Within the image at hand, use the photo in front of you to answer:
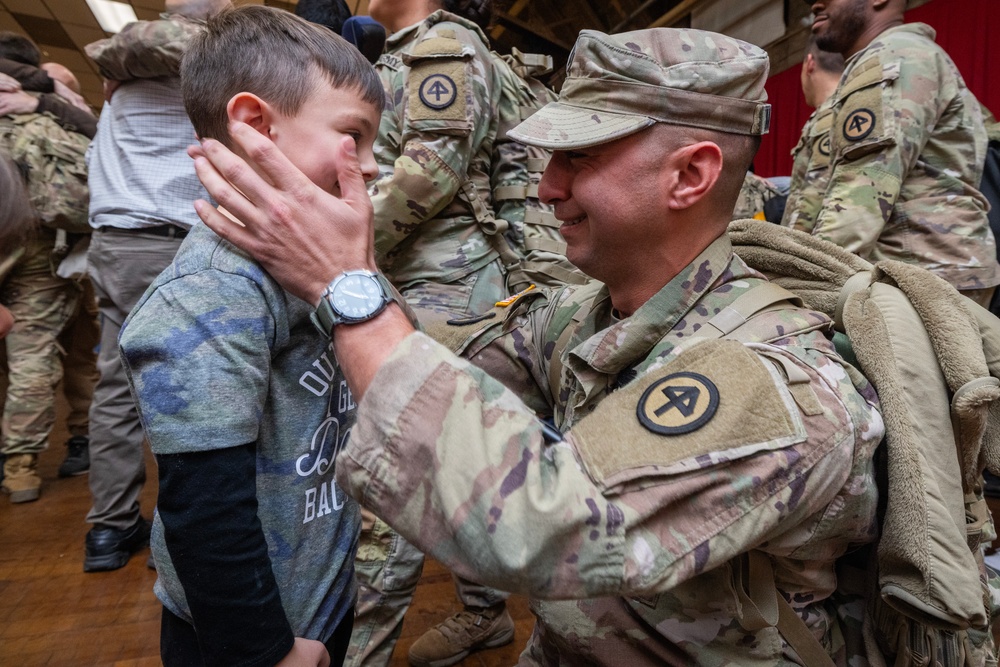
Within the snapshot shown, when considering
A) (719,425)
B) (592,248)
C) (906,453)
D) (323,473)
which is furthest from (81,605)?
(906,453)

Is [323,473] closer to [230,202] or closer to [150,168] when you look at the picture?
[230,202]

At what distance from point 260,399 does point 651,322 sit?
1.76ft

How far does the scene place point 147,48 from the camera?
1901mm

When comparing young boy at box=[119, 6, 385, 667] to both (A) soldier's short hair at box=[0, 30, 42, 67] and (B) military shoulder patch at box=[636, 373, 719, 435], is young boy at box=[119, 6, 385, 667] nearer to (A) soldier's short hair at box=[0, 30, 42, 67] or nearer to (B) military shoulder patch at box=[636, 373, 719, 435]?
(B) military shoulder patch at box=[636, 373, 719, 435]

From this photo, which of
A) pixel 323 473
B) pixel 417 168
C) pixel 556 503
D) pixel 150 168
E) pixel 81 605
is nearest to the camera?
pixel 556 503

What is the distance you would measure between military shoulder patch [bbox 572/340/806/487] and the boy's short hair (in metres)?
0.56

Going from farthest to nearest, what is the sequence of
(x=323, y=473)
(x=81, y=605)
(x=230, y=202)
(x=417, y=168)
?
(x=81, y=605) → (x=417, y=168) → (x=323, y=473) → (x=230, y=202)

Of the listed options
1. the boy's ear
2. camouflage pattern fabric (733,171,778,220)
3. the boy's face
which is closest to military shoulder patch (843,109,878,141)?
the boy's face

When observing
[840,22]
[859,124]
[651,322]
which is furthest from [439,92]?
[840,22]

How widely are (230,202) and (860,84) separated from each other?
198 centimetres

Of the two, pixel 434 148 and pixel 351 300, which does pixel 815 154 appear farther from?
pixel 351 300

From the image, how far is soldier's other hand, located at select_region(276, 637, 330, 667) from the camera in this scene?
715mm

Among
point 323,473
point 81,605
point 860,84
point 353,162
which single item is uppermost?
point 353,162

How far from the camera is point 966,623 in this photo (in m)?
0.75
